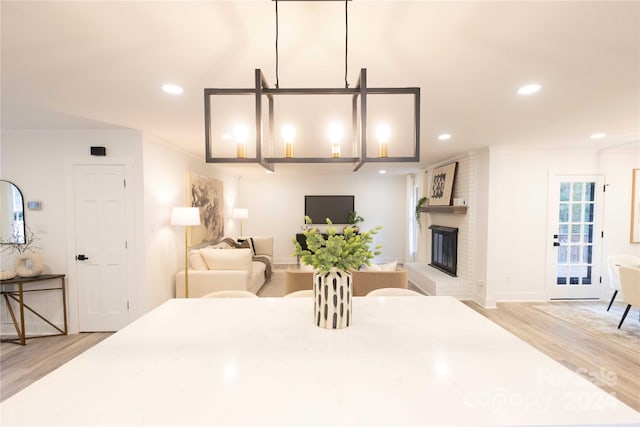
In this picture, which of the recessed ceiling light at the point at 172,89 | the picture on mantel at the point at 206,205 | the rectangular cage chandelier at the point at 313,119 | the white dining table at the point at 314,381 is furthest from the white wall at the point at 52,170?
the white dining table at the point at 314,381

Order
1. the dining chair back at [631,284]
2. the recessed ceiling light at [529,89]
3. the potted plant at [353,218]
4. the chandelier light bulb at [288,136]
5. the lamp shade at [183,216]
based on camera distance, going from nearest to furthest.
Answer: the chandelier light bulb at [288,136] → the recessed ceiling light at [529,89] → the dining chair back at [631,284] → the lamp shade at [183,216] → the potted plant at [353,218]

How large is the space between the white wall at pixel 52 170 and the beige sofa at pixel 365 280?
1.84 metres

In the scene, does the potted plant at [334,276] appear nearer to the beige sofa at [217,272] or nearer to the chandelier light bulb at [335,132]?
the chandelier light bulb at [335,132]

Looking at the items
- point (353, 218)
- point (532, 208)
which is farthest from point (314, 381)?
point (353, 218)

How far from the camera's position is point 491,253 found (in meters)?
4.54

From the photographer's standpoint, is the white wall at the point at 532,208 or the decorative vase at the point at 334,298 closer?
the decorative vase at the point at 334,298

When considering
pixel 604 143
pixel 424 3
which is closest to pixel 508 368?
pixel 424 3

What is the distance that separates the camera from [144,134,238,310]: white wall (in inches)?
143

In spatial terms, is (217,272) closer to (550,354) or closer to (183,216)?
(183,216)

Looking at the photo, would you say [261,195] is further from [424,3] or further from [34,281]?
[424,3]

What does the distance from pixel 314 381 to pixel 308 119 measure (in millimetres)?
2453

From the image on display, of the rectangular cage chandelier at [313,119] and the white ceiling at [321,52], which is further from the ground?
the white ceiling at [321,52]

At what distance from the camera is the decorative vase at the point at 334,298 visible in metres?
1.58

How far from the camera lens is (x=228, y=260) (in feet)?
14.3
